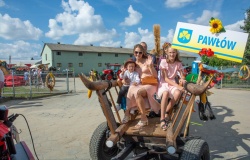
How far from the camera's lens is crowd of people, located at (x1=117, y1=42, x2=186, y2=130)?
313 cm

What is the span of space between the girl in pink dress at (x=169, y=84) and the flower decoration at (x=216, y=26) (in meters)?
0.85

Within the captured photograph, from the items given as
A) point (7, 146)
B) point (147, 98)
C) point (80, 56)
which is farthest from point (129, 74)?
point (80, 56)

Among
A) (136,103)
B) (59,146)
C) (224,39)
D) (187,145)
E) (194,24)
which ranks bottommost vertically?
(59,146)

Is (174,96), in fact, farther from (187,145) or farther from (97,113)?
(97,113)

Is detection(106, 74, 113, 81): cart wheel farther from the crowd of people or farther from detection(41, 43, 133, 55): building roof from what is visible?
detection(41, 43, 133, 55): building roof

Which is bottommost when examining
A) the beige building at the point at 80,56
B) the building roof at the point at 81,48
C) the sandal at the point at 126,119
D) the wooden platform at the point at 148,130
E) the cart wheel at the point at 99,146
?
the cart wheel at the point at 99,146

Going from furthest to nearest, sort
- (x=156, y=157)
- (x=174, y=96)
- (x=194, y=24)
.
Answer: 1. (x=194, y=24)
2. (x=174, y=96)
3. (x=156, y=157)

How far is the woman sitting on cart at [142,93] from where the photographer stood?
312cm

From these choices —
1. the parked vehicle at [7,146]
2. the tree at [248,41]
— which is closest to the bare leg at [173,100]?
the parked vehicle at [7,146]

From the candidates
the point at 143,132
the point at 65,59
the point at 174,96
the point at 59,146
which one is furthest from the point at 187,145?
the point at 65,59

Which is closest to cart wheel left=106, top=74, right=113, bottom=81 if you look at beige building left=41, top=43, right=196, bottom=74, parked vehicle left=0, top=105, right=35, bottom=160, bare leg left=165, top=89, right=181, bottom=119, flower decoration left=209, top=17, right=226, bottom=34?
bare leg left=165, top=89, right=181, bottom=119

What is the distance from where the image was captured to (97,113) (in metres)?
6.89

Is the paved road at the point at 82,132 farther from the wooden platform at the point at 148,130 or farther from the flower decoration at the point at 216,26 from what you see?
the flower decoration at the point at 216,26

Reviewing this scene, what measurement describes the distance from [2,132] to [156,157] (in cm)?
205
